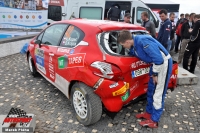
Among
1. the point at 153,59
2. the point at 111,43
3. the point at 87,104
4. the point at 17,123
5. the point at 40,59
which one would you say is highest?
the point at 111,43

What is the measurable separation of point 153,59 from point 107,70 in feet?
2.08

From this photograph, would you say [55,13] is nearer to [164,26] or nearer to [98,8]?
[98,8]

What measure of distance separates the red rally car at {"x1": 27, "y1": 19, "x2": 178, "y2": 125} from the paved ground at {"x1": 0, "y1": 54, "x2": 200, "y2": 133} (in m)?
0.35

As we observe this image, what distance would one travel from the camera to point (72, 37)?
3395mm

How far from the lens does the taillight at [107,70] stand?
2682 mm

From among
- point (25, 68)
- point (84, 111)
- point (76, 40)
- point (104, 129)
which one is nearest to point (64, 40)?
point (76, 40)

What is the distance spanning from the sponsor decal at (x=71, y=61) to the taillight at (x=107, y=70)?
311mm

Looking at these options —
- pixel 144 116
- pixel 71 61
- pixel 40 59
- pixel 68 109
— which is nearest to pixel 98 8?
pixel 40 59

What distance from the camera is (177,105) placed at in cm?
396

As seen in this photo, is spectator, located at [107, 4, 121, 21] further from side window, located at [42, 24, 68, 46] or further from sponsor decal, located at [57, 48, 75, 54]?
sponsor decal, located at [57, 48, 75, 54]

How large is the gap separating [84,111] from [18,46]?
6.30m

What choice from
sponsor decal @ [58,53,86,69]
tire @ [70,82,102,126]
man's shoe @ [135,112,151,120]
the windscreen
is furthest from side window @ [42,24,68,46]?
the windscreen

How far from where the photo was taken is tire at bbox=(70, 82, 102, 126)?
2848 mm

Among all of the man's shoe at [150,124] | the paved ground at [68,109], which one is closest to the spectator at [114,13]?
the paved ground at [68,109]
